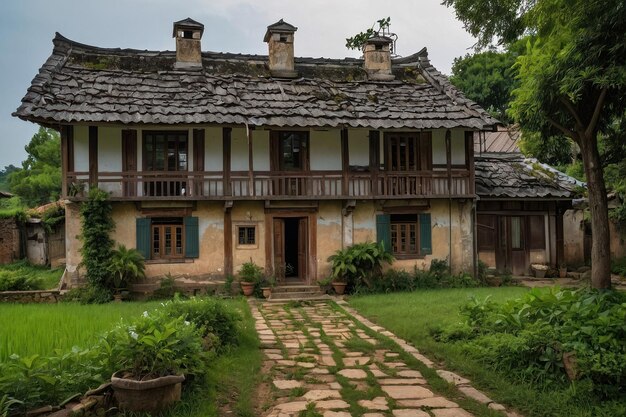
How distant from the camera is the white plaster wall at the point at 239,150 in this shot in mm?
15688

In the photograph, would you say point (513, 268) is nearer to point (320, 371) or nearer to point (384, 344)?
point (384, 344)

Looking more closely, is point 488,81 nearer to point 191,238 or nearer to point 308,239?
point 308,239

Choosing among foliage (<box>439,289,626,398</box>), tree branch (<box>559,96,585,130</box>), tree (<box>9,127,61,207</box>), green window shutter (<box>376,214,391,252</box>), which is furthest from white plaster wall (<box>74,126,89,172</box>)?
tree (<box>9,127,61,207</box>)

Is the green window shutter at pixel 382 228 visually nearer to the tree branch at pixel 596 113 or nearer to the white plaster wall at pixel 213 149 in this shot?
the white plaster wall at pixel 213 149

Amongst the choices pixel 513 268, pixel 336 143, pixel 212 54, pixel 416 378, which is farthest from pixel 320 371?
pixel 212 54

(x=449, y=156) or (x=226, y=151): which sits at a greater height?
(x=226, y=151)

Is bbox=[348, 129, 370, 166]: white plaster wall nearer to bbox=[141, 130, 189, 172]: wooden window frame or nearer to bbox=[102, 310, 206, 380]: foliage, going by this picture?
bbox=[141, 130, 189, 172]: wooden window frame

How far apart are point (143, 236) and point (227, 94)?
4.82 meters

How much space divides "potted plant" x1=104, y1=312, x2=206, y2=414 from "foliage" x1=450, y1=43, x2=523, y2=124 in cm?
2998

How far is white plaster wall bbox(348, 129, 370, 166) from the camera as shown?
16359mm

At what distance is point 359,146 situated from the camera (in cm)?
1642

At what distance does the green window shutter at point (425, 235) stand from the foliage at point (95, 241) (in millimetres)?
9026

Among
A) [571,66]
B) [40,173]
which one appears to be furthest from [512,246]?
[40,173]

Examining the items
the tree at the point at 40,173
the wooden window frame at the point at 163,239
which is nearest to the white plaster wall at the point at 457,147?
the wooden window frame at the point at 163,239
